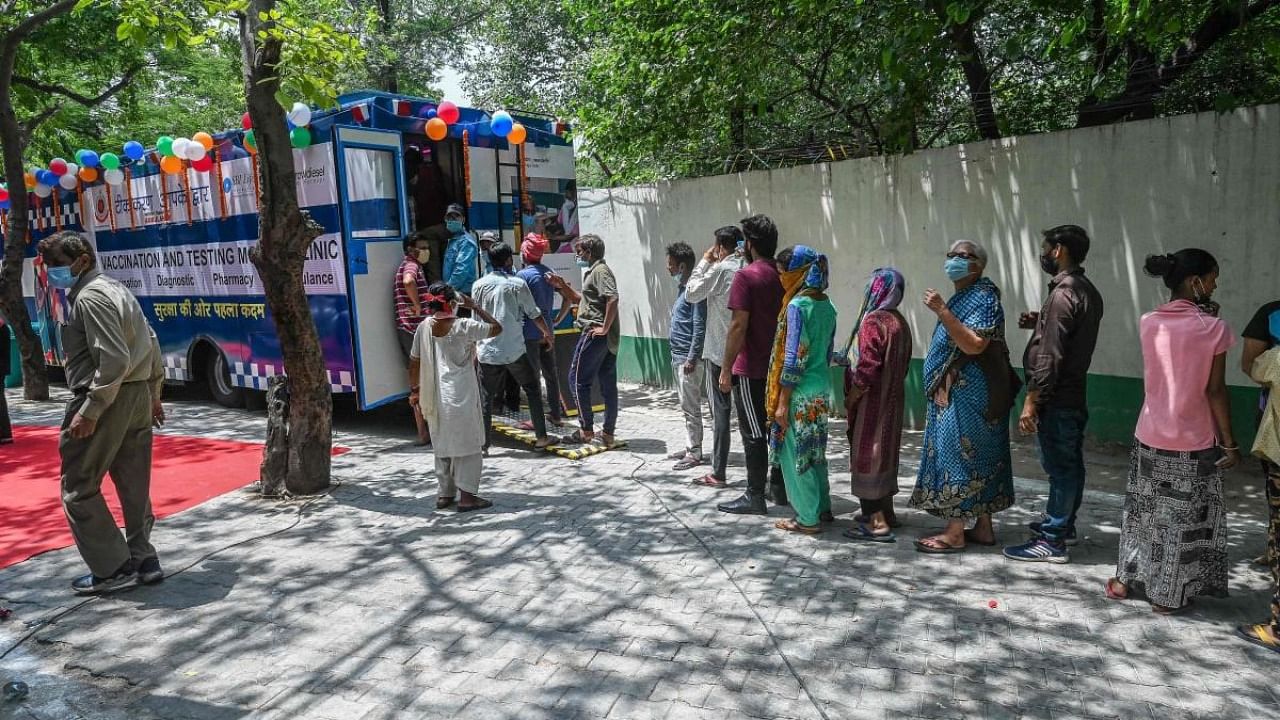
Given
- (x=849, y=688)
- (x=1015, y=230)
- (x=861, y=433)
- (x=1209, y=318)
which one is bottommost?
(x=849, y=688)

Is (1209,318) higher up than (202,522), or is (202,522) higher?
(1209,318)

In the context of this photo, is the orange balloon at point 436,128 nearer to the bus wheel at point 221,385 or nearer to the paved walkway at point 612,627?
the paved walkway at point 612,627

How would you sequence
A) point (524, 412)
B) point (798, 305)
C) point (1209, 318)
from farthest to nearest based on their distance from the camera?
point (524, 412), point (798, 305), point (1209, 318)

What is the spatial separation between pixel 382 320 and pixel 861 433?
446 cm

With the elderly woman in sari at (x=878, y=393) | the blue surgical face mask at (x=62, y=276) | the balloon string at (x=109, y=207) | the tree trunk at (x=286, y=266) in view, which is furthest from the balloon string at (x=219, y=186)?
the elderly woman in sari at (x=878, y=393)

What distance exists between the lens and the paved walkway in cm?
333

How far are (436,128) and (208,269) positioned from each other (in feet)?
10.6

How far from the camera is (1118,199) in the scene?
6.45 meters

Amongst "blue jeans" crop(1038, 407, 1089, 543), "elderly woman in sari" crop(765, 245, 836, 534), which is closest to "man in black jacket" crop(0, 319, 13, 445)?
"elderly woman in sari" crop(765, 245, 836, 534)

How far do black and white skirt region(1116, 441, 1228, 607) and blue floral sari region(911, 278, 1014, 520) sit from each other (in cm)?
76

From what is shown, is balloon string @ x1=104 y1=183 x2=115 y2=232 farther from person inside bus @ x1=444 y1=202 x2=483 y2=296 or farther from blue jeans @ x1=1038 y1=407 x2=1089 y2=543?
blue jeans @ x1=1038 y1=407 x2=1089 y2=543

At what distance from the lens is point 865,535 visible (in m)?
4.96

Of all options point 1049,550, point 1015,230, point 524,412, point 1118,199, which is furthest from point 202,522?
point 1118,199

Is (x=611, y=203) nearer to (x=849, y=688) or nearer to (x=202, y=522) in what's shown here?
(x=202, y=522)
